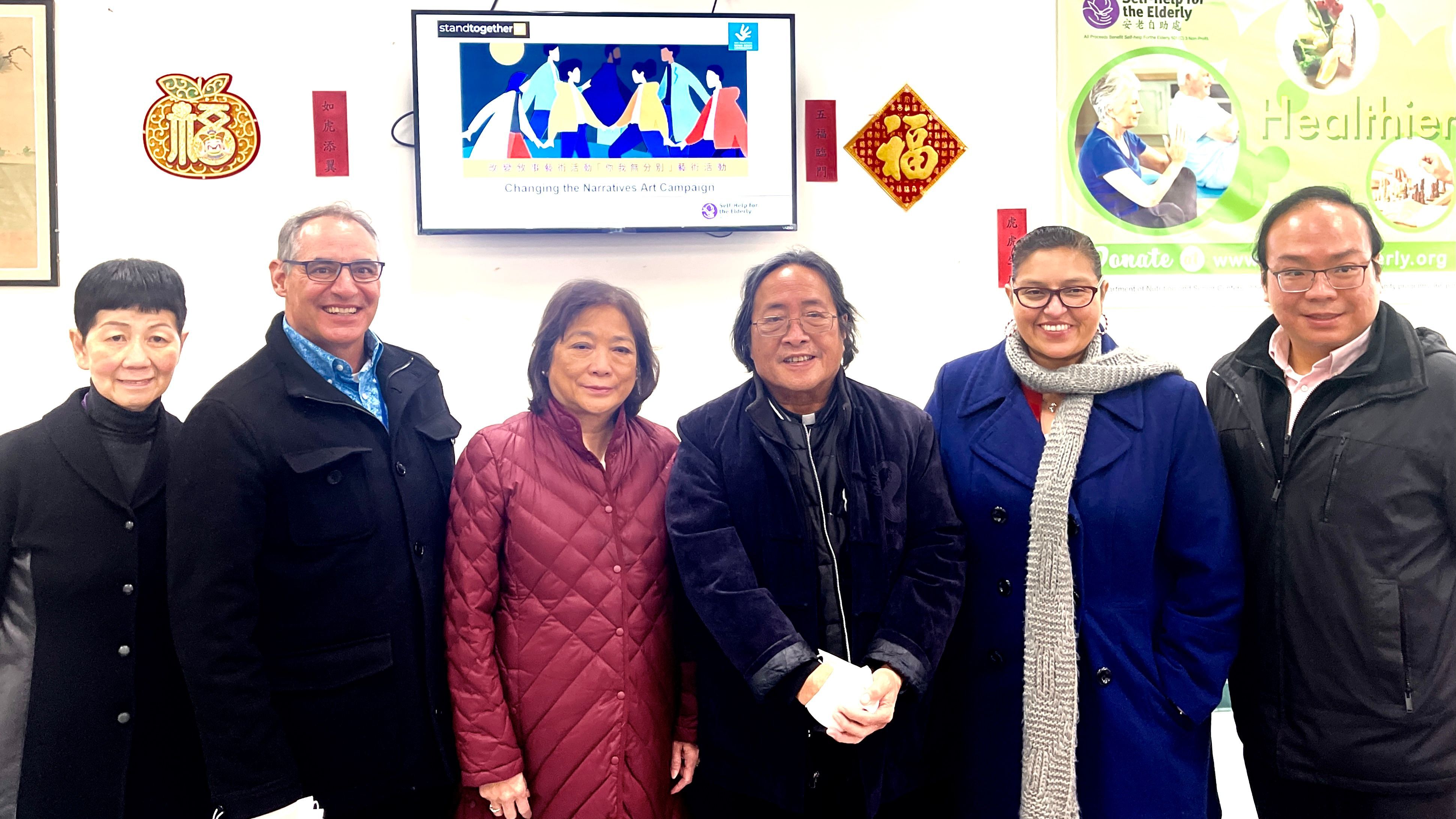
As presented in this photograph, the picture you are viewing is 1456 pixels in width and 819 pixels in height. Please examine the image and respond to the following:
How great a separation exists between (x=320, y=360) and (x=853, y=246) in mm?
1614

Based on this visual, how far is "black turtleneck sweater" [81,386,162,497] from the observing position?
1.66 meters

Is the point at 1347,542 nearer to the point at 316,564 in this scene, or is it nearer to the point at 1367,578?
the point at 1367,578

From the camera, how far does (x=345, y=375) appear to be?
5.37 feet

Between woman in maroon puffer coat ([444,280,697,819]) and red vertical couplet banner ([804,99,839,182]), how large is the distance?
1.18m

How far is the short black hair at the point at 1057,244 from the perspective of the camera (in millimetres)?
1650

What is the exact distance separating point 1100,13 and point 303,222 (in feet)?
7.74

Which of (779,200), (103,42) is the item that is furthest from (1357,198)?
(103,42)

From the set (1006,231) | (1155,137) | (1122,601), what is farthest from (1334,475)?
(1155,137)

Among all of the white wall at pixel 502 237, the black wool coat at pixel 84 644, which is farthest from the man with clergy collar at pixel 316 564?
the white wall at pixel 502 237

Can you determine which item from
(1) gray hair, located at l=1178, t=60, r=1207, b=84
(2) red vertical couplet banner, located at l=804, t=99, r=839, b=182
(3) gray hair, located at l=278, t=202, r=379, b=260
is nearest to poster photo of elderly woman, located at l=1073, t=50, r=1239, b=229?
(1) gray hair, located at l=1178, t=60, r=1207, b=84

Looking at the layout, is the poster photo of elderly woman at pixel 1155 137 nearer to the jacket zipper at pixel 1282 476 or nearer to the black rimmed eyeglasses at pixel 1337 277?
the black rimmed eyeglasses at pixel 1337 277

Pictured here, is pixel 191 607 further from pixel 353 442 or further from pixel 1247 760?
pixel 1247 760

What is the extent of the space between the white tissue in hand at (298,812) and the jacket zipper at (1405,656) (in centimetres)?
192

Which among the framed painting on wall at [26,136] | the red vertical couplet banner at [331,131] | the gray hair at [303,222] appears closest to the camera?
the gray hair at [303,222]
